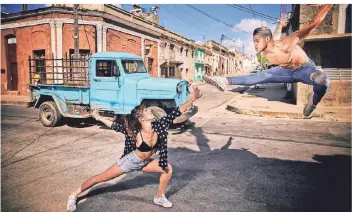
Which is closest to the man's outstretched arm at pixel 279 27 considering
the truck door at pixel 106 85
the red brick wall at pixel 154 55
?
the truck door at pixel 106 85

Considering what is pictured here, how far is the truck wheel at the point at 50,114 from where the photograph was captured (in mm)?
9367

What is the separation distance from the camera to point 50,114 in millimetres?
9578

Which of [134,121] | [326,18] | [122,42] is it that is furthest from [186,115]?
[122,42]

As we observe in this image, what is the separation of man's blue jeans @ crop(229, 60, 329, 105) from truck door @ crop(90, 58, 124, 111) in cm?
623

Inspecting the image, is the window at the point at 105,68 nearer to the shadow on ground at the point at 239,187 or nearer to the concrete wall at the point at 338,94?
the shadow on ground at the point at 239,187

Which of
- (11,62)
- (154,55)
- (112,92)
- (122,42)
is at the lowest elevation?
(112,92)

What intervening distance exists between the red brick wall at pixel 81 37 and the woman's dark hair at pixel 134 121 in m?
16.9

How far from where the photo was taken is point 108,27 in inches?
773

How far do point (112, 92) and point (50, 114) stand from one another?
9.44 feet

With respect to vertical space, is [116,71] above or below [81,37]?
below

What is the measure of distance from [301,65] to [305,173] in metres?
3.49

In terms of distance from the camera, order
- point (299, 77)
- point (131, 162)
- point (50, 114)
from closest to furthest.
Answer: point (299, 77) < point (131, 162) < point (50, 114)

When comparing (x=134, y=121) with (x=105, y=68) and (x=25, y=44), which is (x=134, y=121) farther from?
(x=25, y=44)

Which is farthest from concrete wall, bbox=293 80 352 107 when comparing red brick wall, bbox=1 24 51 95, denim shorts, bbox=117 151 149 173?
red brick wall, bbox=1 24 51 95
